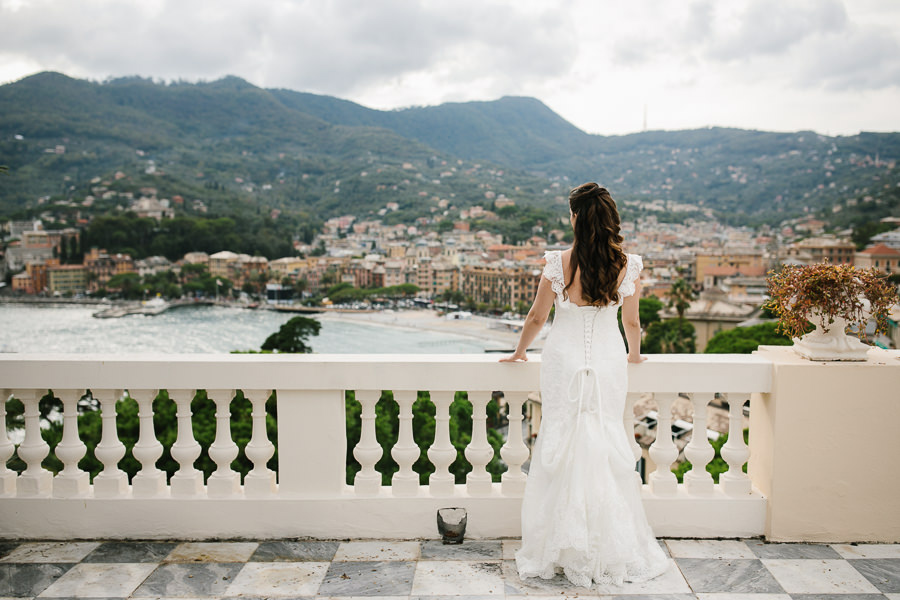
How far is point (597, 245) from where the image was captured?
194cm

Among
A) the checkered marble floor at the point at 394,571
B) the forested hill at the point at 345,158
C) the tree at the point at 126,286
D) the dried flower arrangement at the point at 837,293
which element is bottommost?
the tree at the point at 126,286

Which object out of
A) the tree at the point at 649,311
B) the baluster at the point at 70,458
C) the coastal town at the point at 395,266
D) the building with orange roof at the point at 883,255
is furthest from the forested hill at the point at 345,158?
the baluster at the point at 70,458

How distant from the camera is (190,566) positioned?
6.88ft

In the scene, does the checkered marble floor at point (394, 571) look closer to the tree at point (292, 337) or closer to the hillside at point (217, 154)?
the tree at point (292, 337)

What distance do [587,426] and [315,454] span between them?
39.6 inches

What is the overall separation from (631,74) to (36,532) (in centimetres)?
7790

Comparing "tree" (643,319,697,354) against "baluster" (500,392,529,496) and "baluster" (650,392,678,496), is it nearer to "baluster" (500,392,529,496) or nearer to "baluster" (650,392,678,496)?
"baluster" (650,392,678,496)

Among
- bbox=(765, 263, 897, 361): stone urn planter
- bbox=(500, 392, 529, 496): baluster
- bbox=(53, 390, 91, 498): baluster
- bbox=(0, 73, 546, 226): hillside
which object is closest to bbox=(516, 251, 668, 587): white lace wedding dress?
bbox=(500, 392, 529, 496): baluster

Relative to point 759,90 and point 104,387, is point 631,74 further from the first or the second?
point 104,387

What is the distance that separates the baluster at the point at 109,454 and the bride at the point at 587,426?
1.48 metres

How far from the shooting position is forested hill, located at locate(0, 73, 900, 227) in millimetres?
80562

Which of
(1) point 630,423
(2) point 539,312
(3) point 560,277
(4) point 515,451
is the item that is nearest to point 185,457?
(4) point 515,451

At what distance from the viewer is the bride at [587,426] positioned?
1932 mm

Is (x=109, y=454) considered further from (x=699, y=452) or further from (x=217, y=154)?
(x=217, y=154)
